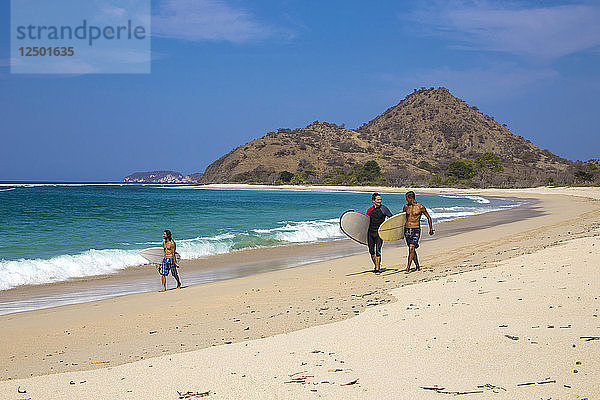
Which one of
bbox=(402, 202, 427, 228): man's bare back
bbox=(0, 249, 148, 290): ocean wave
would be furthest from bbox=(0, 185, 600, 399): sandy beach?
bbox=(0, 249, 148, 290): ocean wave

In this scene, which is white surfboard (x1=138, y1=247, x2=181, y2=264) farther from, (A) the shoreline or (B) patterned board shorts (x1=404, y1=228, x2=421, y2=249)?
(B) patterned board shorts (x1=404, y1=228, x2=421, y2=249)

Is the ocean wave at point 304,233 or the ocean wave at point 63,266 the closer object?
the ocean wave at point 63,266

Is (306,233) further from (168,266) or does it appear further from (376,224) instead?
(168,266)

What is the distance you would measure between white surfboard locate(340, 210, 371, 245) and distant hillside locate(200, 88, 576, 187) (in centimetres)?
8634

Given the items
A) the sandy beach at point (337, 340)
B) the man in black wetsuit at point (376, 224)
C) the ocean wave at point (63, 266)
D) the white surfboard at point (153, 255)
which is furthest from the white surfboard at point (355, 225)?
the ocean wave at point (63, 266)

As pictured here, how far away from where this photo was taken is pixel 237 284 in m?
10.3

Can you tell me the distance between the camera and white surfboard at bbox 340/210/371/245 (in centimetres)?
1197

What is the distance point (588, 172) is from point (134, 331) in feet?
270

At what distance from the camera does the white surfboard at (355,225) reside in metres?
12.0

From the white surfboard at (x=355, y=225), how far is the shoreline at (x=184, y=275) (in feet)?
6.68

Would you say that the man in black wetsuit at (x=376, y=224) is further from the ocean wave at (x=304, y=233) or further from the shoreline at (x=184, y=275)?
the ocean wave at (x=304, y=233)

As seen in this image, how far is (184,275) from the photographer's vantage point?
1253cm

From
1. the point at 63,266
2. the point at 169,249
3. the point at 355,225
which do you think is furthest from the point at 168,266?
the point at 355,225

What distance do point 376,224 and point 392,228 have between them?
668mm
